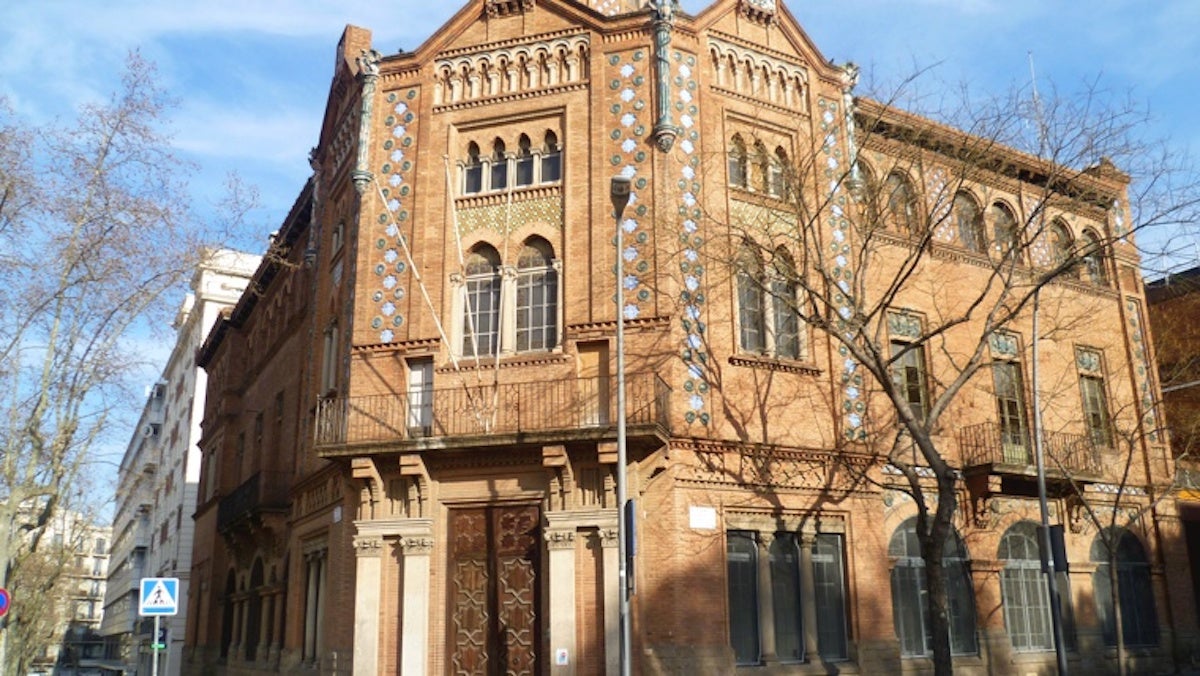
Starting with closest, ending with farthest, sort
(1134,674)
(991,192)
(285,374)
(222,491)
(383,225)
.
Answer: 1. (383,225)
2. (1134,674)
3. (991,192)
4. (285,374)
5. (222,491)

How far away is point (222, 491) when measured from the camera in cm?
3316

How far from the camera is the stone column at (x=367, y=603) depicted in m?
17.6

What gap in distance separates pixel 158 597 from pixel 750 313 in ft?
37.9

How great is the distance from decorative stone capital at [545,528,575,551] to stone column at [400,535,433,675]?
2361mm

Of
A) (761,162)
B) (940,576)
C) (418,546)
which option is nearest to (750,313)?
(761,162)

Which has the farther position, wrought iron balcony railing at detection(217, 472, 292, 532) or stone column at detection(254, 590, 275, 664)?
stone column at detection(254, 590, 275, 664)

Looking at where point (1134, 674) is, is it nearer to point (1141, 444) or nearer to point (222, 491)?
point (1141, 444)

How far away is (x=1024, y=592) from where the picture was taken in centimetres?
2197

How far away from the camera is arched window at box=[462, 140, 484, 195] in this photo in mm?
20266

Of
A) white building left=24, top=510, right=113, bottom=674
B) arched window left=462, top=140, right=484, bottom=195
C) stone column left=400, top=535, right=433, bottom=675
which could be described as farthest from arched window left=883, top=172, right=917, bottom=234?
white building left=24, top=510, right=113, bottom=674

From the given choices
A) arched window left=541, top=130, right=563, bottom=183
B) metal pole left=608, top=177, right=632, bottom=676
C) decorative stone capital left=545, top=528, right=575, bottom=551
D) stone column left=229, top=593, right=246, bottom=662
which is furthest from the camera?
stone column left=229, top=593, right=246, bottom=662

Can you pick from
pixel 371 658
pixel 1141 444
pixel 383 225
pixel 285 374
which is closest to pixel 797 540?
pixel 371 658

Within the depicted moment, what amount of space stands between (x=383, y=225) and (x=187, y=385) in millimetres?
40437

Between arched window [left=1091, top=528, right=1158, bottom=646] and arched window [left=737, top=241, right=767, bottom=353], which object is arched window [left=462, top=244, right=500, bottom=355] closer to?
arched window [left=737, top=241, right=767, bottom=353]
